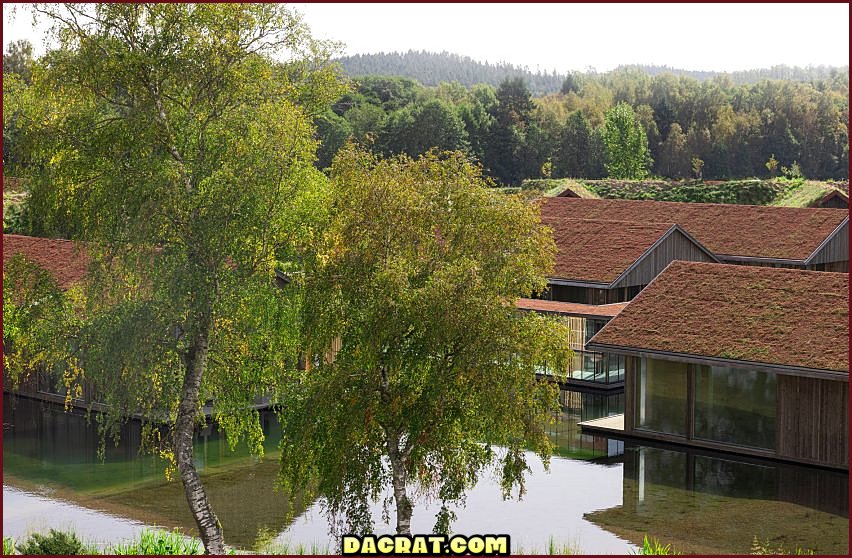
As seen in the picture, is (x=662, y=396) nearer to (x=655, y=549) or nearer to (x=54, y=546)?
(x=655, y=549)

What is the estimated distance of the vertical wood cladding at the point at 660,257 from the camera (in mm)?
38125

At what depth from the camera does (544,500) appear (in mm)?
22500

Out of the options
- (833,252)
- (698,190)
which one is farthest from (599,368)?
(698,190)

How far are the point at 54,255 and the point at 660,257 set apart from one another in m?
18.6

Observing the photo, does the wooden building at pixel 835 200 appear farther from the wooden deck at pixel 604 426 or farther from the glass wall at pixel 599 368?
the wooden deck at pixel 604 426

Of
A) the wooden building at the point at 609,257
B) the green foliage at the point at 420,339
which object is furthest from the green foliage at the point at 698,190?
the green foliage at the point at 420,339

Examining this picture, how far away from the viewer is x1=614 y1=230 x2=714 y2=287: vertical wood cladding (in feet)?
125

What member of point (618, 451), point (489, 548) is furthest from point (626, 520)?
point (618, 451)

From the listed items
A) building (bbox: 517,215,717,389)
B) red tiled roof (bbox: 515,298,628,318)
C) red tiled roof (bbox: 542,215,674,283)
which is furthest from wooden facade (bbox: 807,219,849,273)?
red tiled roof (bbox: 515,298,628,318)

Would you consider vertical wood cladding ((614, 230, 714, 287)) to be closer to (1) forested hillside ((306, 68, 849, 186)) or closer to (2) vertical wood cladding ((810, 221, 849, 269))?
(2) vertical wood cladding ((810, 221, 849, 269))

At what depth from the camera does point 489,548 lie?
1845 cm

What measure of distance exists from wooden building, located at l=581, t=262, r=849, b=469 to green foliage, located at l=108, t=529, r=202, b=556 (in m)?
10.9

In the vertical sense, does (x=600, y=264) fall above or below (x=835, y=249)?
below

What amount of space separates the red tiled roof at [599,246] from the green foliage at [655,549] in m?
17.7
